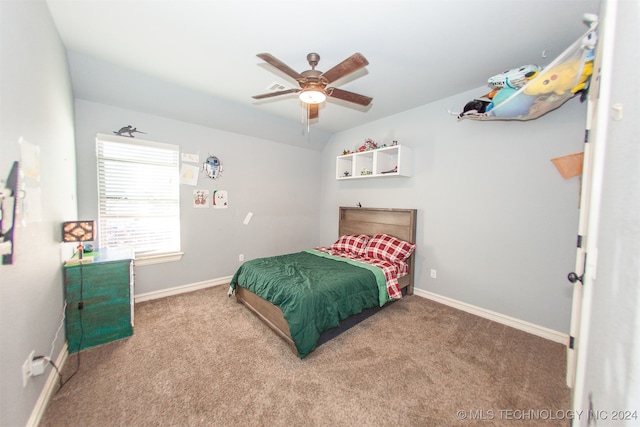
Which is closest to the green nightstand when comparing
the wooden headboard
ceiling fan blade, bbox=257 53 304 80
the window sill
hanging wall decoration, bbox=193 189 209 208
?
the window sill

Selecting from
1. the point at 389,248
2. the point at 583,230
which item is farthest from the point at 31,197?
the point at 583,230

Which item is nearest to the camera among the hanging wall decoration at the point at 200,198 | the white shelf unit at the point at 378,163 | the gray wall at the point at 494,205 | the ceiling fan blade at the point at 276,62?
the ceiling fan blade at the point at 276,62

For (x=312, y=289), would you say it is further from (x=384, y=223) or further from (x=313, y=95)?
(x=384, y=223)

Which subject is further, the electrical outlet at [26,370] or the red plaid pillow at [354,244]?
the red plaid pillow at [354,244]

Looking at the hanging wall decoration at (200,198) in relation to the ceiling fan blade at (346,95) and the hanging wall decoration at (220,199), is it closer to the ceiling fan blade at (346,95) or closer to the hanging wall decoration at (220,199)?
the hanging wall decoration at (220,199)

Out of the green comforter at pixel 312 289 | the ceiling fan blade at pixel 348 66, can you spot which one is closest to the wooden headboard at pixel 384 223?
the green comforter at pixel 312 289

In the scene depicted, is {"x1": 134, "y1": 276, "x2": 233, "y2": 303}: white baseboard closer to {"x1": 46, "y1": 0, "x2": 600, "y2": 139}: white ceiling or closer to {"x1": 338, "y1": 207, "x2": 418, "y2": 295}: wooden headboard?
{"x1": 338, "y1": 207, "x2": 418, "y2": 295}: wooden headboard

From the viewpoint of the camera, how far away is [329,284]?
2236 millimetres

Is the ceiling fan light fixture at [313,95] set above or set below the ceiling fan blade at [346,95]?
below

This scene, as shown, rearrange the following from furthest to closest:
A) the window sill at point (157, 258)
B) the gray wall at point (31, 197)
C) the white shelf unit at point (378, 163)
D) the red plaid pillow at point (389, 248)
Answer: the white shelf unit at point (378, 163) → the red plaid pillow at point (389, 248) → the window sill at point (157, 258) → the gray wall at point (31, 197)

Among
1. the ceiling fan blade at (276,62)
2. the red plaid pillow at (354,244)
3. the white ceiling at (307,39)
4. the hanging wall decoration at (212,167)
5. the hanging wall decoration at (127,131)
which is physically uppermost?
the white ceiling at (307,39)

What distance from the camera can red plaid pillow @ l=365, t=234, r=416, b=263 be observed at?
3066 mm

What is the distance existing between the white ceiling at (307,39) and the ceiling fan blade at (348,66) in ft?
1.22

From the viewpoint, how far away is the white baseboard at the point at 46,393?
51.2 inches
